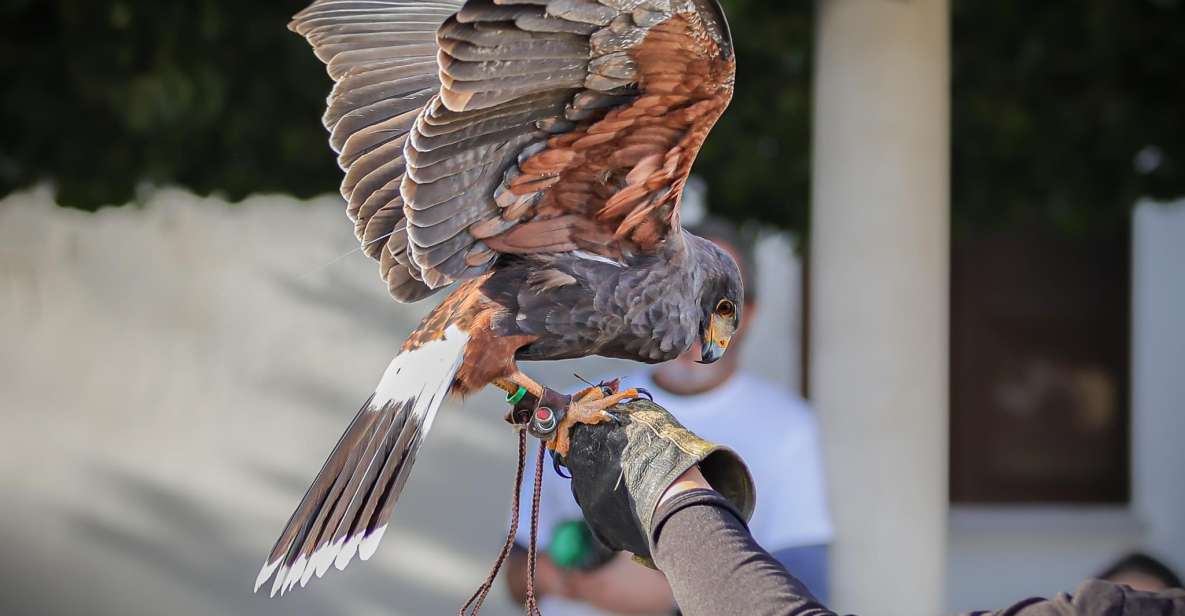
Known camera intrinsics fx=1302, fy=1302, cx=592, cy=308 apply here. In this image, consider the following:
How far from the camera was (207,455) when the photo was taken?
16.5 ft

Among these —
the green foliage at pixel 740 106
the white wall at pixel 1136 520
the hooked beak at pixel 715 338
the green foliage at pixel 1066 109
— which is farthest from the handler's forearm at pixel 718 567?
the white wall at pixel 1136 520

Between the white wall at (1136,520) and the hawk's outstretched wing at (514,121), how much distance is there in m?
4.64

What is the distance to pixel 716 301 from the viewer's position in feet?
7.35

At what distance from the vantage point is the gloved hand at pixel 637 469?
68.1 inches

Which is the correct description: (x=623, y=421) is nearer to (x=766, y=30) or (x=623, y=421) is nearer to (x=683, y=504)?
(x=683, y=504)

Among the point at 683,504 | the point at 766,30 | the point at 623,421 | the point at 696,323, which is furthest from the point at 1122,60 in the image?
the point at 683,504

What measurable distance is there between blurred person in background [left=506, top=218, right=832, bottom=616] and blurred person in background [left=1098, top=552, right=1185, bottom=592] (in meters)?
0.75

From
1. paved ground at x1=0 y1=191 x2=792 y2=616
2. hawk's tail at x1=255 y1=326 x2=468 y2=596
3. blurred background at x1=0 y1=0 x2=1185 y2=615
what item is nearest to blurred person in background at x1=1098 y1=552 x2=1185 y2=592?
blurred background at x1=0 y1=0 x2=1185 y2=615

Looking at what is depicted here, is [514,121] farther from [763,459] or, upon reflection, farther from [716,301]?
[763,459]

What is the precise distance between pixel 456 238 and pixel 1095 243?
203 inches

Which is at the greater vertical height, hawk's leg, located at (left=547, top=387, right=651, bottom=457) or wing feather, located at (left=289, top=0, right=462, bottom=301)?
wing feather, located at (left=289, top=0, right=462, bottom=301)

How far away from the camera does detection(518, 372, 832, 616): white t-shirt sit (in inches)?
125

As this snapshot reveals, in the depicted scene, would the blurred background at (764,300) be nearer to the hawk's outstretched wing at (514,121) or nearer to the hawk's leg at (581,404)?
the hawk's outstretched wing at (514,121)

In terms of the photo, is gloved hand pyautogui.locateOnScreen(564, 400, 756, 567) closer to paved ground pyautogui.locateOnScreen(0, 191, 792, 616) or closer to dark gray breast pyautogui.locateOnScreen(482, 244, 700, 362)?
dark gray breast pyautogui.locateOnScreen(482, 244, 700, 362)
